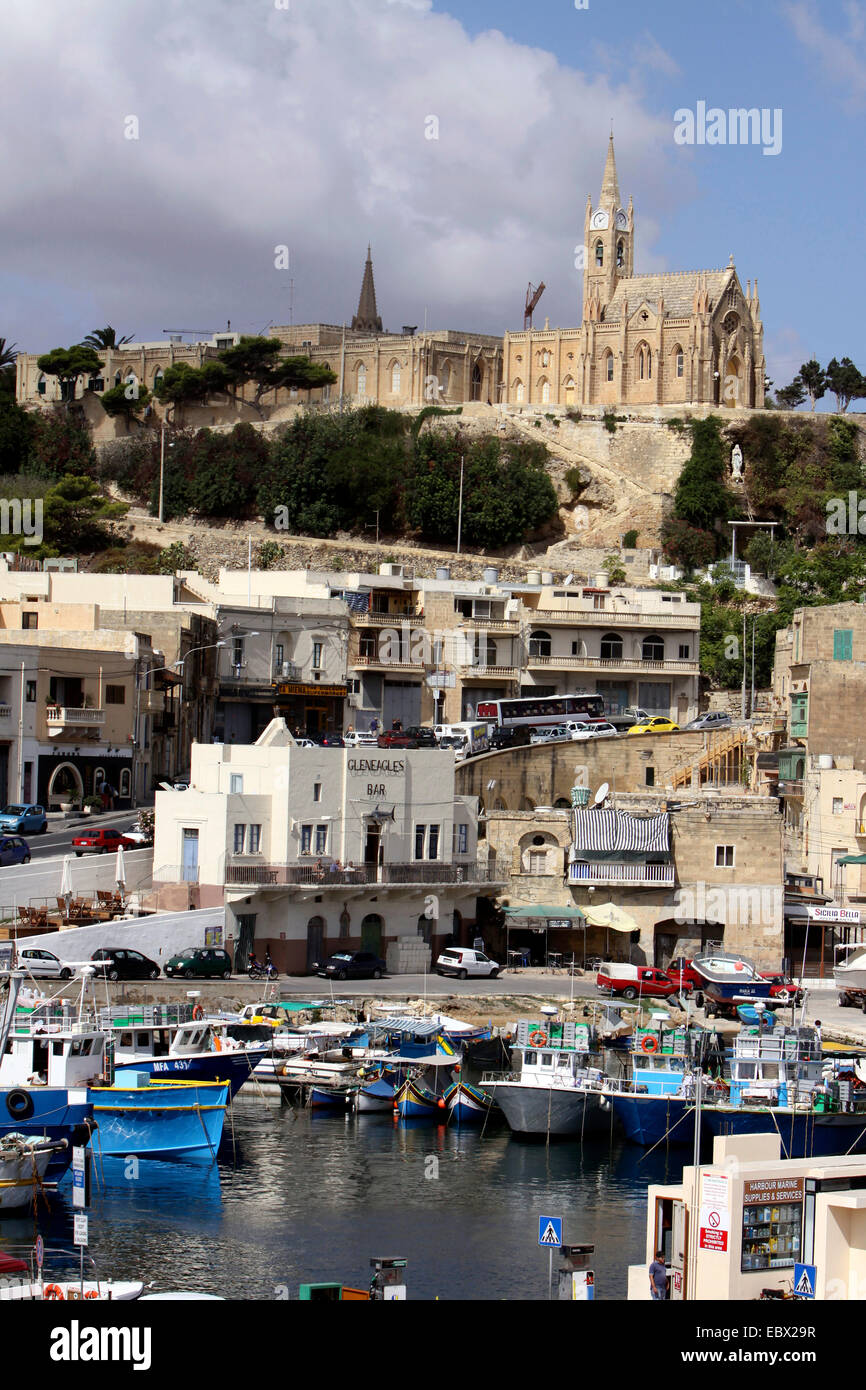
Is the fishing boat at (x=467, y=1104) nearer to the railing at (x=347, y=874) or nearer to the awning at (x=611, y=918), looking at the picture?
the railing at (x=347, y=874)

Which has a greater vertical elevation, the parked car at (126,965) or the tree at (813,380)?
the tree at (813,380)

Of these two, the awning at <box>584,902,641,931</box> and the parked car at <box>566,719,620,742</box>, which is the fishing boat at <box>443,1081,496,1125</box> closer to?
the awning at <box>584,902,641,931</box>

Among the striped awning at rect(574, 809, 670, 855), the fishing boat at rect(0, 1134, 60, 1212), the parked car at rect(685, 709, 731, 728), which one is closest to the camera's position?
the fishing boat at rect(0, 1134, 60, 1212)

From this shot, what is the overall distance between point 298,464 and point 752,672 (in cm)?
3147

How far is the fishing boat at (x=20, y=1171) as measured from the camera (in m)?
28.7

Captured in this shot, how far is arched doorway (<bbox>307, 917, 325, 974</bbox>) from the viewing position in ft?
148

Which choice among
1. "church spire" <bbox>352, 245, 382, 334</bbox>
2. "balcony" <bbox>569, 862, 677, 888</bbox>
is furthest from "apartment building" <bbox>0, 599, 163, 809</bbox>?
"church spire" <bbox>352, 245, 382, 334</bbox>

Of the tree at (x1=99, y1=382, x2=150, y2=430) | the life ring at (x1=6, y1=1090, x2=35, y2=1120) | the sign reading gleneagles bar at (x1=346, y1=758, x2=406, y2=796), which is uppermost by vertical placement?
the tree at (x1=99, y1=382, x2=150, y2=430)

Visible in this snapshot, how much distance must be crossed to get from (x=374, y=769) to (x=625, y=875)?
716cm

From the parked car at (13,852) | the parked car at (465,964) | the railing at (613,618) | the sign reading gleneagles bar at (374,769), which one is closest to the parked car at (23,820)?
the parked car at (13,852)

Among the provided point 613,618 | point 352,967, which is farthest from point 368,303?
point 352,967

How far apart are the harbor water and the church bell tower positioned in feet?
270

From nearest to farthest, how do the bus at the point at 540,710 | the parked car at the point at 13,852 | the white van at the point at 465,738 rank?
the parked car at the point at 13,852
the white van at the point at 465,738
the bus at the point at 540,710

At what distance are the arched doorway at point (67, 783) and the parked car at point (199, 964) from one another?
13900mm
